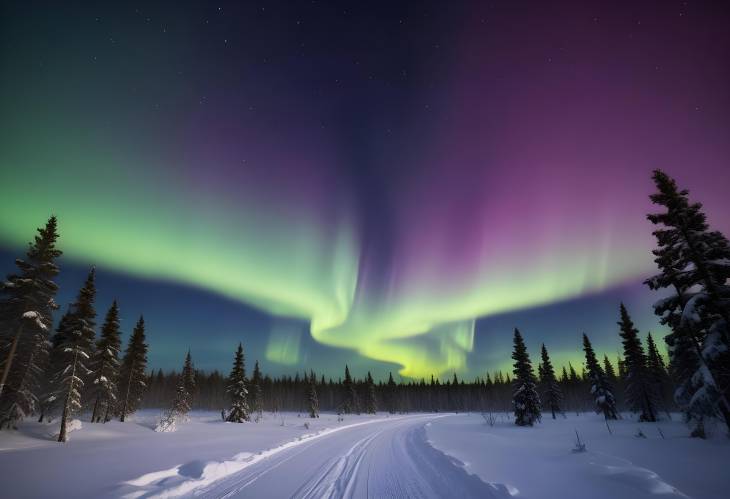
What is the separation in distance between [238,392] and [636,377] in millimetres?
56457

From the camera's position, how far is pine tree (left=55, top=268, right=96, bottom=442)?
27328 millimetres

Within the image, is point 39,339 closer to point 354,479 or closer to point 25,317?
point 25,317

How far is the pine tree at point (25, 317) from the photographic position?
2508cm

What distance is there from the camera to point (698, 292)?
18312mm

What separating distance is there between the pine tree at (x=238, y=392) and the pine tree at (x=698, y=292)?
49971mm

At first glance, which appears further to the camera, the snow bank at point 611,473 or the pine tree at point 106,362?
the pine tree at point 106,362

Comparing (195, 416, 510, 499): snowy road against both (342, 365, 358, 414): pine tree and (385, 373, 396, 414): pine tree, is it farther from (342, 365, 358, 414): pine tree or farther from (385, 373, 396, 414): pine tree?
(385, 373, 396, 414): pine tree

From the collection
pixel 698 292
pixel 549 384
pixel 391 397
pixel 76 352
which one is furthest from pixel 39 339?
pixel 391 397

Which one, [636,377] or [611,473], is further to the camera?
[636,377]

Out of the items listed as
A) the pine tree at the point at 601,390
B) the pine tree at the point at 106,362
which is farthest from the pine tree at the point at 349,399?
the pine tree at the point at 106,362

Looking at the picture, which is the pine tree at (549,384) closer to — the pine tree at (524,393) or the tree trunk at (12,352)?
the pine tree at (524,393)

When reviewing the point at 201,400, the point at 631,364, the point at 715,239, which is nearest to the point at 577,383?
the point at 631,364

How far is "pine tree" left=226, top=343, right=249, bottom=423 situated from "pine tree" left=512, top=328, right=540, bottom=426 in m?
38.4

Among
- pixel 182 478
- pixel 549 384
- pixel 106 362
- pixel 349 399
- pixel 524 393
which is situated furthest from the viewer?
pixel 349 399
